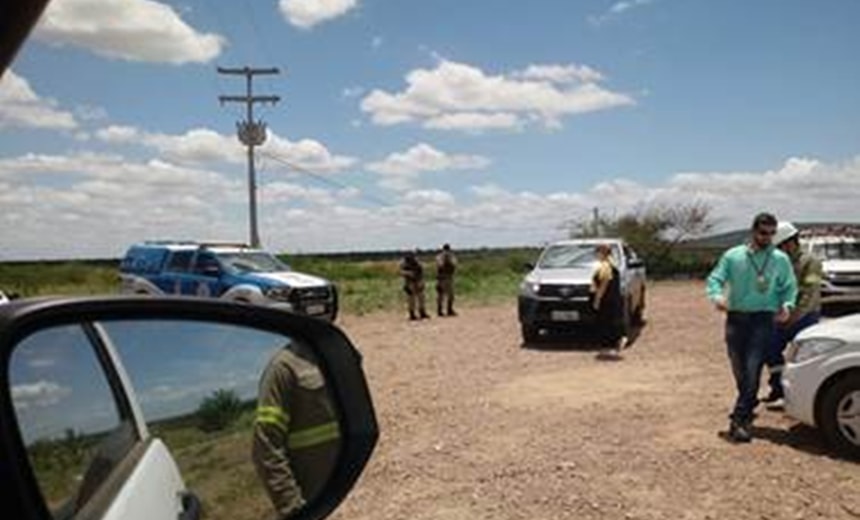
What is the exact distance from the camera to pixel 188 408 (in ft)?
6.63

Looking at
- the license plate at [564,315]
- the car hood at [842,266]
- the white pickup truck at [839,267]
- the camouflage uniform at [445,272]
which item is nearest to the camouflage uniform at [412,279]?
the camouflage uniform at [445,272]

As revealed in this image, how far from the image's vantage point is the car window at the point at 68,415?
151 centimetres

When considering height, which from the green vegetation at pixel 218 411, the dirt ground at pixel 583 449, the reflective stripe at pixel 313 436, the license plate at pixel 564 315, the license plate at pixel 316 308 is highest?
the green vegetation at pixel 218 411

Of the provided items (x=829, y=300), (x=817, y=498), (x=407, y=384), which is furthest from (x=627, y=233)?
(x=817, y=498)

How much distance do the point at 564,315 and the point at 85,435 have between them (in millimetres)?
15639

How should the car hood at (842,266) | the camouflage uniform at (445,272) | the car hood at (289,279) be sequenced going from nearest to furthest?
the car hood at (289,279)
the car hood at (842,266)
the camouflage uniform at (445,272)

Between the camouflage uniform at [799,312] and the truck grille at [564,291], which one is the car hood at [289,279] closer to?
the truck grille at [564,291]

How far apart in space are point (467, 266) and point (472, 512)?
55.1 metres

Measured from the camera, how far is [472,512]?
723 cm

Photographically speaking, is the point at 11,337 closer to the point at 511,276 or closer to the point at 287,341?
the point at 287,341

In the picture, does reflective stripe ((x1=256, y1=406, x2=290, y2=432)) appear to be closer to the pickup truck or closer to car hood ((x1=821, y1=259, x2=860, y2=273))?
the pickup truck

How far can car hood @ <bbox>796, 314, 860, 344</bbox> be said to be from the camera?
8.49 m

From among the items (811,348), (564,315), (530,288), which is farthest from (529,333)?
(811,348)

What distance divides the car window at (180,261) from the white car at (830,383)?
15379mm
